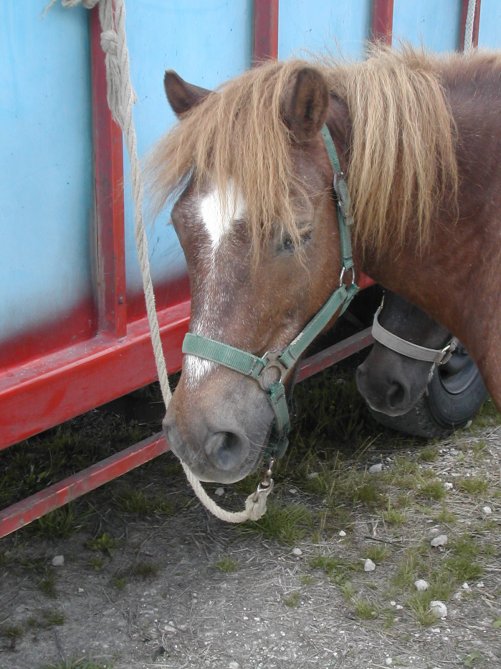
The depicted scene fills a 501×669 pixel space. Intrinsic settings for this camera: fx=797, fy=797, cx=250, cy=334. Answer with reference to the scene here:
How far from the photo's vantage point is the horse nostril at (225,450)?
172 centimetres

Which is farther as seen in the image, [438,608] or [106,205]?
[438,608]

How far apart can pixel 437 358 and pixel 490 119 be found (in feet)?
3.13

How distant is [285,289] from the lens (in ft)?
5.82

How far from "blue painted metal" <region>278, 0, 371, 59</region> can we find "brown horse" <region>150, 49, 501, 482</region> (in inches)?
24.2

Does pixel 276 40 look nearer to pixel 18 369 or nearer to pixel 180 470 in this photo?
pixel 18 369

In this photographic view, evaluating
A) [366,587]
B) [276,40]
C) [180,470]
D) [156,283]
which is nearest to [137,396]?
[180,470]

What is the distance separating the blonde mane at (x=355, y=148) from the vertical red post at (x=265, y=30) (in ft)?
1.76

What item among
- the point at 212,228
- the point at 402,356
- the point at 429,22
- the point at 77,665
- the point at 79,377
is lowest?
the point at 77,665

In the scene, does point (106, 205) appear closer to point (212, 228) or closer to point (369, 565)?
point (212, 228)

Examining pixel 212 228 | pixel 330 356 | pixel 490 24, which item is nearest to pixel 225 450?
pixel 212 228

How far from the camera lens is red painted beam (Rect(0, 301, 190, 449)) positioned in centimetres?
201

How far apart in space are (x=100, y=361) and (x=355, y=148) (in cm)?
90

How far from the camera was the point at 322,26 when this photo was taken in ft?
9.20

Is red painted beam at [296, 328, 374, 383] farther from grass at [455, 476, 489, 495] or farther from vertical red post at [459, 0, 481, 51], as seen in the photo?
vertical red post at [459, 0, 481, 51]
